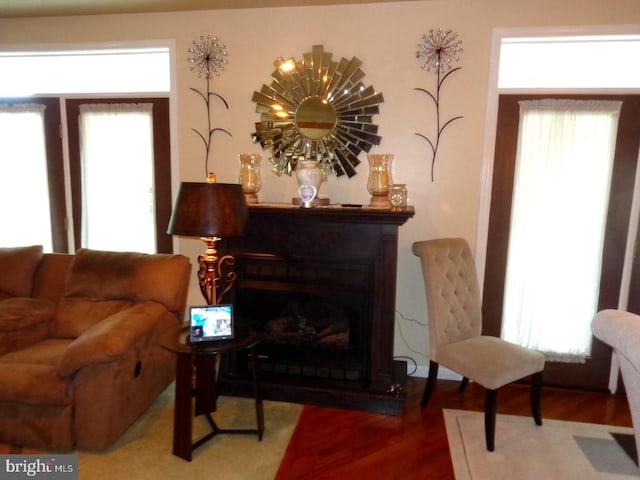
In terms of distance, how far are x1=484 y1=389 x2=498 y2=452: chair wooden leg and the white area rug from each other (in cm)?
109

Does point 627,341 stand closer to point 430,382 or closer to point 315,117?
point 430,382

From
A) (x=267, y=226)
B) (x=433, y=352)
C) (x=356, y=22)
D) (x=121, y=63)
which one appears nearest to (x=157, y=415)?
(x=267, y=226)

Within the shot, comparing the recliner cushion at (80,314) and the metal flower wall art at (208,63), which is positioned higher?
the metal flower wall art at (208,63)

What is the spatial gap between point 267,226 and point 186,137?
109 centimetres

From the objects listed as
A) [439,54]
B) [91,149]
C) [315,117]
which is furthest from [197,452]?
[439,54]

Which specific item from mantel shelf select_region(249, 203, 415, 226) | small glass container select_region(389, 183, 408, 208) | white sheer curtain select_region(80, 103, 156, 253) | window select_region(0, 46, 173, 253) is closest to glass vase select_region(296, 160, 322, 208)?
mantel shelf select_region(249, 203, 415, 226)

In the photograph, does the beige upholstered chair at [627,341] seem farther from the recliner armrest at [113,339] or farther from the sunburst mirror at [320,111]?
the recliner armrest at [113,339]

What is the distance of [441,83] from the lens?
2867mm

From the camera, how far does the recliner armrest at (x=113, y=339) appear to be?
2055 mm

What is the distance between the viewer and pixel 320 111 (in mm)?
2951

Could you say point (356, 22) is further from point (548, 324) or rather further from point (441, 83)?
point (548, 324)

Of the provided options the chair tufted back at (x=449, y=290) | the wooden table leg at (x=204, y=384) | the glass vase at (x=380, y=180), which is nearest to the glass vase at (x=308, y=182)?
the glass vase at (x=380, y=180)

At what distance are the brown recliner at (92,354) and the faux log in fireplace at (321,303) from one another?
18.5 inches

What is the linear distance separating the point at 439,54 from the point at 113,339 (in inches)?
105
